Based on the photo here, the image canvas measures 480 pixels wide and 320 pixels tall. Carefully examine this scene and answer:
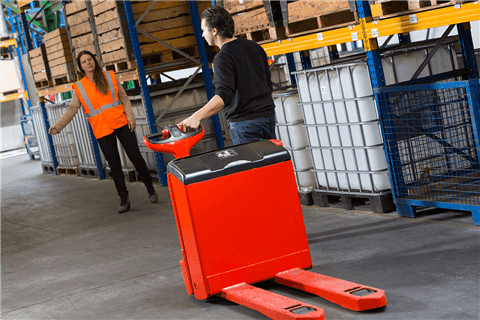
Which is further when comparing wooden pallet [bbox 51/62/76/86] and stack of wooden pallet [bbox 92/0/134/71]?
wooden pallet [bbox 51/62/76/86]

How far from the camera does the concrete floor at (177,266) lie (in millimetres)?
3574

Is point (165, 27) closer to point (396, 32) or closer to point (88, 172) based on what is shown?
point (88, 172)

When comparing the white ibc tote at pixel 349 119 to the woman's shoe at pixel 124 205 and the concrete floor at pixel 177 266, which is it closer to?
the concrete floor at pixel 177 266

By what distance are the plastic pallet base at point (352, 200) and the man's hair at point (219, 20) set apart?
2354mm

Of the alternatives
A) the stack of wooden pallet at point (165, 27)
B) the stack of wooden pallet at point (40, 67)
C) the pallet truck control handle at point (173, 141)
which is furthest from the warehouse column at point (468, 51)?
the stack of wooden pallet at point (40, 67)

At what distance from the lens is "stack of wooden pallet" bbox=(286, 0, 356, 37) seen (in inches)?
210

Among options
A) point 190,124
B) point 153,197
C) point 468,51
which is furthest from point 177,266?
point 468,51

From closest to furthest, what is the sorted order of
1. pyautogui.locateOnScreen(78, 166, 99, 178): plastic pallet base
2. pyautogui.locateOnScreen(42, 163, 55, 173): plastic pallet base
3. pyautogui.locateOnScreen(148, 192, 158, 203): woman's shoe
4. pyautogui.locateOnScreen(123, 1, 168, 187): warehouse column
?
pyautogui.locateOnScreen(148, 192, 158, 203): woman's shoe, pyautogui.locateOnScreen(123, 1, 168, 187): warehouse column, pyautogui.locateOnScreen(78, 166, 99, 178): plastic pallet base, pyautogui.locateOnScreen(42, 163, 55, 173): plastic pallet base

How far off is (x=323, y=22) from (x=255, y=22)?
105 centimetres

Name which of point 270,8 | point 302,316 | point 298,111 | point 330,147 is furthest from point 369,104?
point 302,316

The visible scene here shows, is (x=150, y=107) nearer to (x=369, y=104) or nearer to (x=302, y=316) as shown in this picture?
(x=369, y=104)

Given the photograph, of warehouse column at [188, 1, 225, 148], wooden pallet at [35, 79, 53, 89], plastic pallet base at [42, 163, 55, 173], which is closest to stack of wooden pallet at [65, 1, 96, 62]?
warehouse column at [188, 1, 225, 148]

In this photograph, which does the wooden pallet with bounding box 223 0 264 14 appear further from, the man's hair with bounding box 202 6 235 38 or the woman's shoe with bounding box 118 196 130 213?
the woman's shoe with bounding box 118 196 130 213

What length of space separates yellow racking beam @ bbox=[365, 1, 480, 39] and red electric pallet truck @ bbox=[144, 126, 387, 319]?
1822 millimetres
